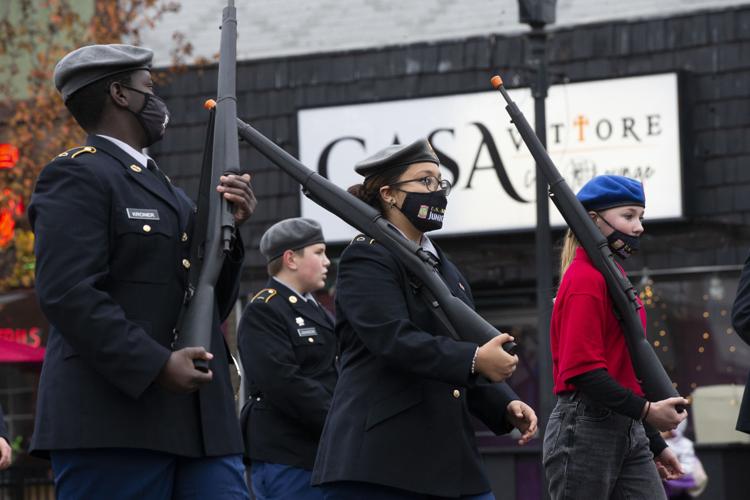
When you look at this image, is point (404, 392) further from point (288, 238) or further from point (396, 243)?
point (288, 238)

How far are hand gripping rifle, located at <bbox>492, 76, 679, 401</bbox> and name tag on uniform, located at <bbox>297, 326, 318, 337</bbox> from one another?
183 cm

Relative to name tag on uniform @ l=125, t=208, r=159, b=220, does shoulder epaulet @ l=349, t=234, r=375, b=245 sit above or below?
below

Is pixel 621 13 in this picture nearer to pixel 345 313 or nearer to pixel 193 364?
pixel 345 313

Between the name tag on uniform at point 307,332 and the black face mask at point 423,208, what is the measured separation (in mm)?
2115

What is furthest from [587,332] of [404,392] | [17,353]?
[17,353]

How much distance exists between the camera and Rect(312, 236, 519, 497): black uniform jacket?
482 cm

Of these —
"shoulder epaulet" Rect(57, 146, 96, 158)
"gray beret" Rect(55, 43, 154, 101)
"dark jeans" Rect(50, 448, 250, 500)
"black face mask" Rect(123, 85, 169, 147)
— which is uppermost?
"gray beret" Rect(55, 43, 154, 101)

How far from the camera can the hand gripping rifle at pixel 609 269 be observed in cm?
557

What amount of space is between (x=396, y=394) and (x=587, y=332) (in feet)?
3.23

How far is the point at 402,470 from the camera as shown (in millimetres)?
4859

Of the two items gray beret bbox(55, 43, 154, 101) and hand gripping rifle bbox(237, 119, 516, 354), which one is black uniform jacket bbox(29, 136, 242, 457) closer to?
gray beret bbox(55, 43, 154, 101)

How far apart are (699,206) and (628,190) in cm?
681

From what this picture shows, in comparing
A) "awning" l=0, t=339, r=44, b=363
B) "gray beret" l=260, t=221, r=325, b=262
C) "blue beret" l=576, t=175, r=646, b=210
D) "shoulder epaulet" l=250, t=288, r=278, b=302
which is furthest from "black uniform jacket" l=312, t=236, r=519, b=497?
"awning" l=0, t=339, r=44, b=363

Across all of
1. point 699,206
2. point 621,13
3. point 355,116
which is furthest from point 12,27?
point 699,206
